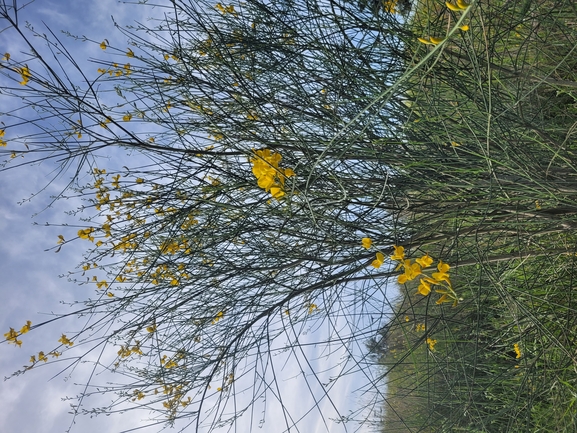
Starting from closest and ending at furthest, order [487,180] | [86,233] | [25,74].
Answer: [487,180]
[25,74]
[86,233]

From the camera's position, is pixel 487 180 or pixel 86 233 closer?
pixel 487 180

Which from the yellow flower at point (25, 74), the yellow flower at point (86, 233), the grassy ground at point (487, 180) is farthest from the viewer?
the yellow flower at point (86, 233)

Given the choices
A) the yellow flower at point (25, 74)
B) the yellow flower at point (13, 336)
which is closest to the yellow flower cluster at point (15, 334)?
the yellow flower at point (13, 336)

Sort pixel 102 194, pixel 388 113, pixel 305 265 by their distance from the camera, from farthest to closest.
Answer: pixel 102 194 → pixel 305 265 → pixel 388 113

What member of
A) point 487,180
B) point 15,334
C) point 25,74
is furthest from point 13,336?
point 487,180

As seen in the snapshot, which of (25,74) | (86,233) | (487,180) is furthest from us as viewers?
(86,233)

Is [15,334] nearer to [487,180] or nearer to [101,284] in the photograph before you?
[101,284]

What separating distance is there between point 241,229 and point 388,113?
1009mm

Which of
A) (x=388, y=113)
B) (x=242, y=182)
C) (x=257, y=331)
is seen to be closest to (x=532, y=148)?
(x=388, y=113)

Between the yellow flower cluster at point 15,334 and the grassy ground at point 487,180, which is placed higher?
the yellow flower cluster at point 15,334

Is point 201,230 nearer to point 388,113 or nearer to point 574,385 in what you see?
point 388,113

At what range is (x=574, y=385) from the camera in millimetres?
2650

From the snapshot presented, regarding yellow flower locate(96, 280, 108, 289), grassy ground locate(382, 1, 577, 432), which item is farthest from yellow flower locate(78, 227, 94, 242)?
grassy ground locate(382, 1, 577, 432)

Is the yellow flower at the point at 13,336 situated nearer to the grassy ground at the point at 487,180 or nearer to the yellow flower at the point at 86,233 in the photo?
the yellow flower at the point at 86,233
